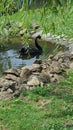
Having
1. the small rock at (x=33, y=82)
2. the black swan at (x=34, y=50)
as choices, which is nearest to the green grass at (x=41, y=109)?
the small rock at (x=33, y=82)

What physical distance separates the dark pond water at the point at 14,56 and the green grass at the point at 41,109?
5630 millimetres

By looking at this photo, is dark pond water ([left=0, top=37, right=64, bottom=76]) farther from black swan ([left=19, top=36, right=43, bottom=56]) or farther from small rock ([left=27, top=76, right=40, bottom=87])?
small rock ([left=27, top=76, right=40, bottom=87])

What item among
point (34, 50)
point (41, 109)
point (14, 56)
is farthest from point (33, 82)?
point (34, 50)

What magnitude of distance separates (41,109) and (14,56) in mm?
10532

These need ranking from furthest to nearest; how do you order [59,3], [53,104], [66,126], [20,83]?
[20,83] < [53,104] < [66,126] < [59,3]

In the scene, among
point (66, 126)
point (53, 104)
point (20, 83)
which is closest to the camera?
point (66, 126)

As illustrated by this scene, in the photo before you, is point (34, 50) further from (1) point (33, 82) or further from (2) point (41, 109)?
(2) point (41, 109)

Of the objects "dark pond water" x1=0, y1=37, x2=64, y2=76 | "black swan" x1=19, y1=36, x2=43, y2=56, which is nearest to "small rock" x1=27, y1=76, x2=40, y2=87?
"dark pond water" x1=0, y1=37, x2=64, y2=76

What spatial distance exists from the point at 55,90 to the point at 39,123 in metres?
2.15

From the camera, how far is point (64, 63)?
11.8 meters

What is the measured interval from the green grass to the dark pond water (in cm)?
563

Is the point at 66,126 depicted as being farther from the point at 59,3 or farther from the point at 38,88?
the point at 59,3

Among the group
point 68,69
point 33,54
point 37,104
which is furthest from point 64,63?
point 33,54

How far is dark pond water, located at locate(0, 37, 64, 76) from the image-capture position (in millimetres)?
16206
